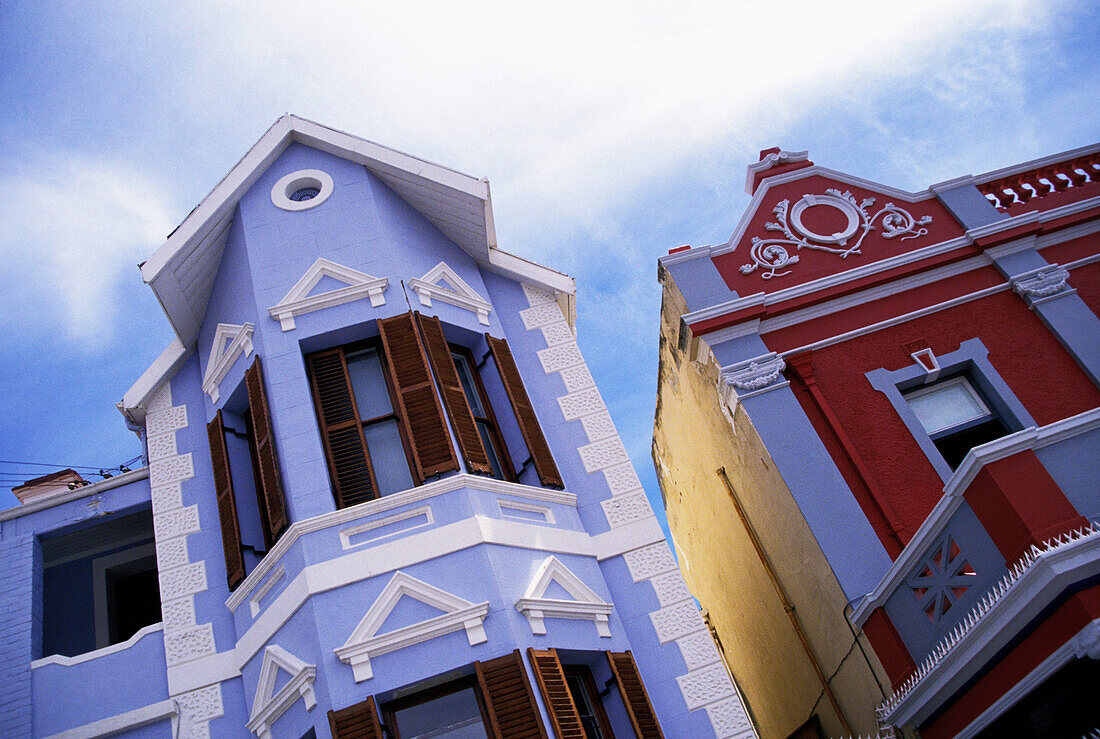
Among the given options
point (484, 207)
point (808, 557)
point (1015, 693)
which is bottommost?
point (1015, 693)

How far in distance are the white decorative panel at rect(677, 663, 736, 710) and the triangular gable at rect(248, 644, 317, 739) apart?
10.7 ft

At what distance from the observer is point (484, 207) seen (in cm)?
1126

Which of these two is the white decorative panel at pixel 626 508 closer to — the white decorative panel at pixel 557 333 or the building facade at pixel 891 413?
the building facade at pixel 891 413

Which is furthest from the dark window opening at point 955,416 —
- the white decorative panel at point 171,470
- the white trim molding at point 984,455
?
the white decorative panel at point 171,470

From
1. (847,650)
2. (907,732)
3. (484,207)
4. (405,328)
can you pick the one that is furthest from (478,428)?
(907,732)

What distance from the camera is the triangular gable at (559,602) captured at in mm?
8219

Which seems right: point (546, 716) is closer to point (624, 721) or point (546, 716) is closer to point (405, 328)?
point (624, 721)

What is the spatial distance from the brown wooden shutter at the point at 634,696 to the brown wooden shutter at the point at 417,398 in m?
2.35

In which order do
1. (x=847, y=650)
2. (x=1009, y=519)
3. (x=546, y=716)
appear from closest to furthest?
(x=1009, y=519) → (x=546, y=716) → (x=847, y=650)

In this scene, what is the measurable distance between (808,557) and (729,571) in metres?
4.69

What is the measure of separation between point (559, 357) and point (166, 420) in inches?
183

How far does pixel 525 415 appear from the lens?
393 inches

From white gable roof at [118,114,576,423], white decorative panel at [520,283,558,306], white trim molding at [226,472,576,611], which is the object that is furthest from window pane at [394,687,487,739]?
white gable roof at [118,114,576,423]

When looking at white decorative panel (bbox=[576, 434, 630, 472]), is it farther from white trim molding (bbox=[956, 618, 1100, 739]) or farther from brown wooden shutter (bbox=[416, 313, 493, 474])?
white trim molding (bbox=[956, 618, 1100, 739])
